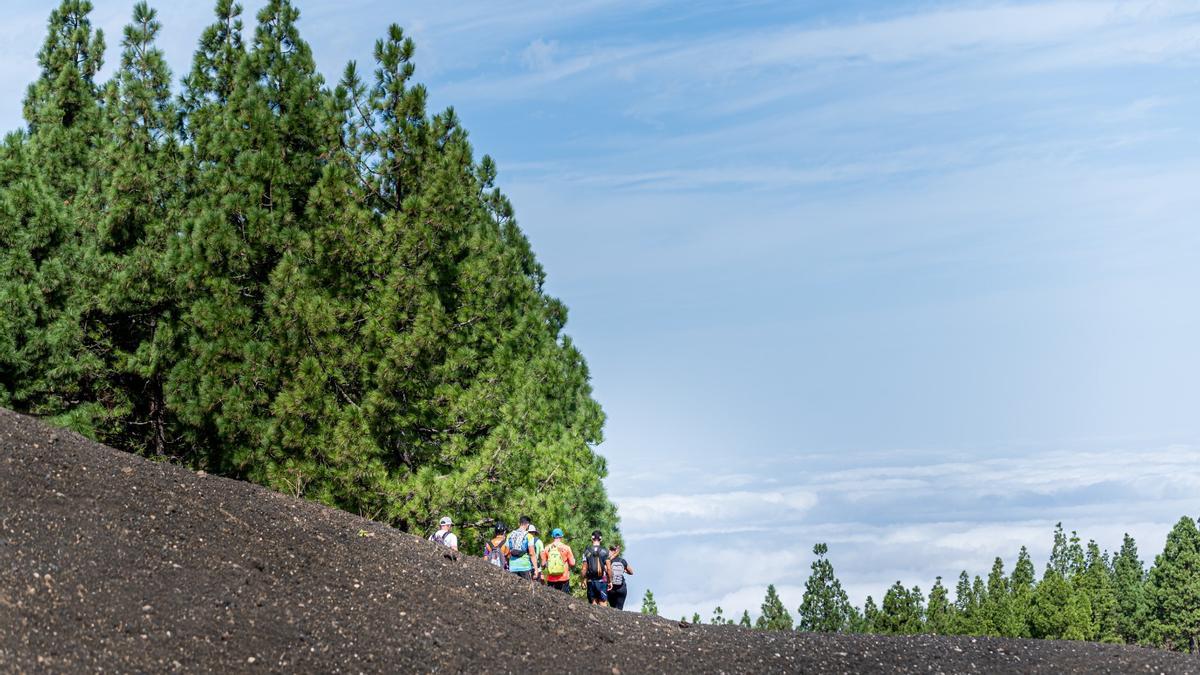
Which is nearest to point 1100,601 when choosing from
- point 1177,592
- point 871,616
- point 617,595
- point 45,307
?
point 1177,592

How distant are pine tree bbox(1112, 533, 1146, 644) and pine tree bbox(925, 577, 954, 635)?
1594cm

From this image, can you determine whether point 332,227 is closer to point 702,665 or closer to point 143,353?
point 143,353

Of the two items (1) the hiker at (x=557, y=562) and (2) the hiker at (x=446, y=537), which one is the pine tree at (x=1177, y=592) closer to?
(1) the hiker at (x=557, y=562)

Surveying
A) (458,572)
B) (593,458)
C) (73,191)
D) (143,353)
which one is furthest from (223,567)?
(73,191)

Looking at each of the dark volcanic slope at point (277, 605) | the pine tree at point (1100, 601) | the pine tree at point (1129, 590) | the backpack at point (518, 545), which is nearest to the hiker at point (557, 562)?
the backpack at point (518, 545)

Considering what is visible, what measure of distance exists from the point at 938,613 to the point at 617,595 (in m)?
41.8

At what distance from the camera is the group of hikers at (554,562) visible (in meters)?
17.5

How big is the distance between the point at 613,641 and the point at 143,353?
11.7 metres

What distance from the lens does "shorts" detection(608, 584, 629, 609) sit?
59.3ft

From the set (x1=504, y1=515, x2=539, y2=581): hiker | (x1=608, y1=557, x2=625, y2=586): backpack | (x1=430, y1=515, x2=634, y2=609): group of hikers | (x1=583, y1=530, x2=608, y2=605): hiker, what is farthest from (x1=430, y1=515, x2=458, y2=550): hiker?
(x1=608, y1=557, x2=625, y2=586): backpack

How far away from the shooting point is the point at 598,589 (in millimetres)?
17938

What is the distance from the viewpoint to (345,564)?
47.4 ft

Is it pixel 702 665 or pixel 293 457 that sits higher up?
pixel 293 457

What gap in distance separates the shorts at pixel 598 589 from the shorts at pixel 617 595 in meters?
0.10
